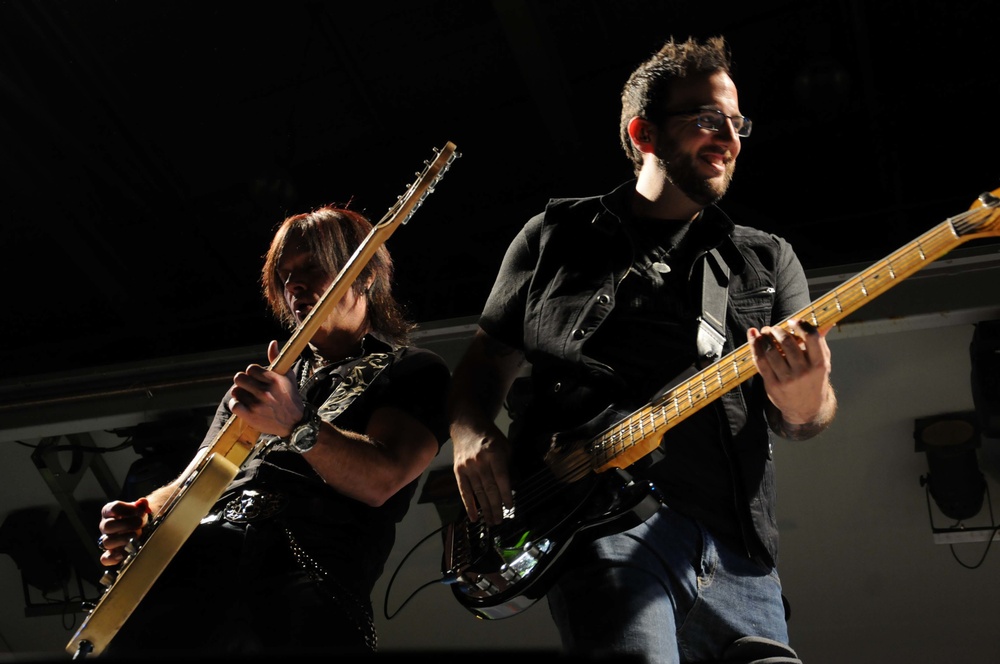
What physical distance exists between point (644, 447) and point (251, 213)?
307 cm

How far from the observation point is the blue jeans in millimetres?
1644

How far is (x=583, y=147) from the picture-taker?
3.95 meters

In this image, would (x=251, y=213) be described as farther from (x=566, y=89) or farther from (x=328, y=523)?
(x=328, y=523)

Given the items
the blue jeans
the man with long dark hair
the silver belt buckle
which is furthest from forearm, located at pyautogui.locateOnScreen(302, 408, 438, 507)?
the blue jeans

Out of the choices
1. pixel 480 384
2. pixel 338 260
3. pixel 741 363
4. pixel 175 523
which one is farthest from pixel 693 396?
pixel 338 260

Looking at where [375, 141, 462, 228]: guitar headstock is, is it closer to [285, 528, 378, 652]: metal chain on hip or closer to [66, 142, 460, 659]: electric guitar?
[66, 142, 460, 659]: electric guitar

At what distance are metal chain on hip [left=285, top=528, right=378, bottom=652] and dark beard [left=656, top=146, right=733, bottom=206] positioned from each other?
3.57 ft

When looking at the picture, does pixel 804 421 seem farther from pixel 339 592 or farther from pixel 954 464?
pixel 954 464

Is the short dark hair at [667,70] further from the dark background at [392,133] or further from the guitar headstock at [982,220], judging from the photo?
the dark background at [392,133]

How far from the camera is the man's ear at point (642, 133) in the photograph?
2285 mm

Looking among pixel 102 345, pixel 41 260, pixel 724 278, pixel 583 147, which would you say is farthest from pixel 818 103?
pixel 41 260

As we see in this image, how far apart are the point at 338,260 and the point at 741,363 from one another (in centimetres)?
122

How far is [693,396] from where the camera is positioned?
1.82 meters

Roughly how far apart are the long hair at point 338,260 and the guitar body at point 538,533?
0.87 m
